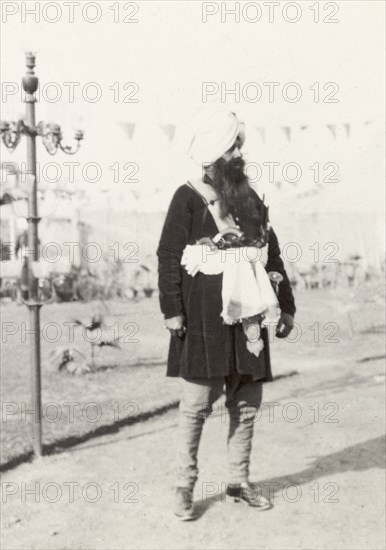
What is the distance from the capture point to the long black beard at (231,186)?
3.29 meters

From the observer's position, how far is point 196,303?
10.7 ft

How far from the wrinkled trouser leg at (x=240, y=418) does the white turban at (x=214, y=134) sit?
96 centimetres

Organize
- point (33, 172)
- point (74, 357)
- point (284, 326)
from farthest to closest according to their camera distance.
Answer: point (74, 357) < point (33, 172) < point (284, 326)

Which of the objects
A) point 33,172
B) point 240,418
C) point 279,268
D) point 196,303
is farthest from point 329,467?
point 33,172

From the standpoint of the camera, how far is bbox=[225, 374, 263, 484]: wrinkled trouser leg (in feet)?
11.2

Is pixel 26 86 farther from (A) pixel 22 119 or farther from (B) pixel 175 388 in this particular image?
(B) pixel 175 388

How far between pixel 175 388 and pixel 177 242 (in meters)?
3.06

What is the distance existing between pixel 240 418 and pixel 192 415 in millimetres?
233

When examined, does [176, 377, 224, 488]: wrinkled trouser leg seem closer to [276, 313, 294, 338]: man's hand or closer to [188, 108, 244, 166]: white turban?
[276, 313, 294, 338]: man's hand

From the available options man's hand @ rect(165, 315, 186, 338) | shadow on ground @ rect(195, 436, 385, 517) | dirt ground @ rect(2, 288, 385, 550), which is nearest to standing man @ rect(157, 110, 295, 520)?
man's hand @ rect(165, 315, 186, 338)

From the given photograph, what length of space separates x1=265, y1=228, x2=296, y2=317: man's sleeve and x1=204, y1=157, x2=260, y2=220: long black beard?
9.2 inches

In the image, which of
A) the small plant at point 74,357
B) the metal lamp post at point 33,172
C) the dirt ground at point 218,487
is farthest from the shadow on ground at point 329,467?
the small plant at point 74,357

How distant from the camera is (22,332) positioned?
8.86m

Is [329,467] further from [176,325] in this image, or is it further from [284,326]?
[176,325]
